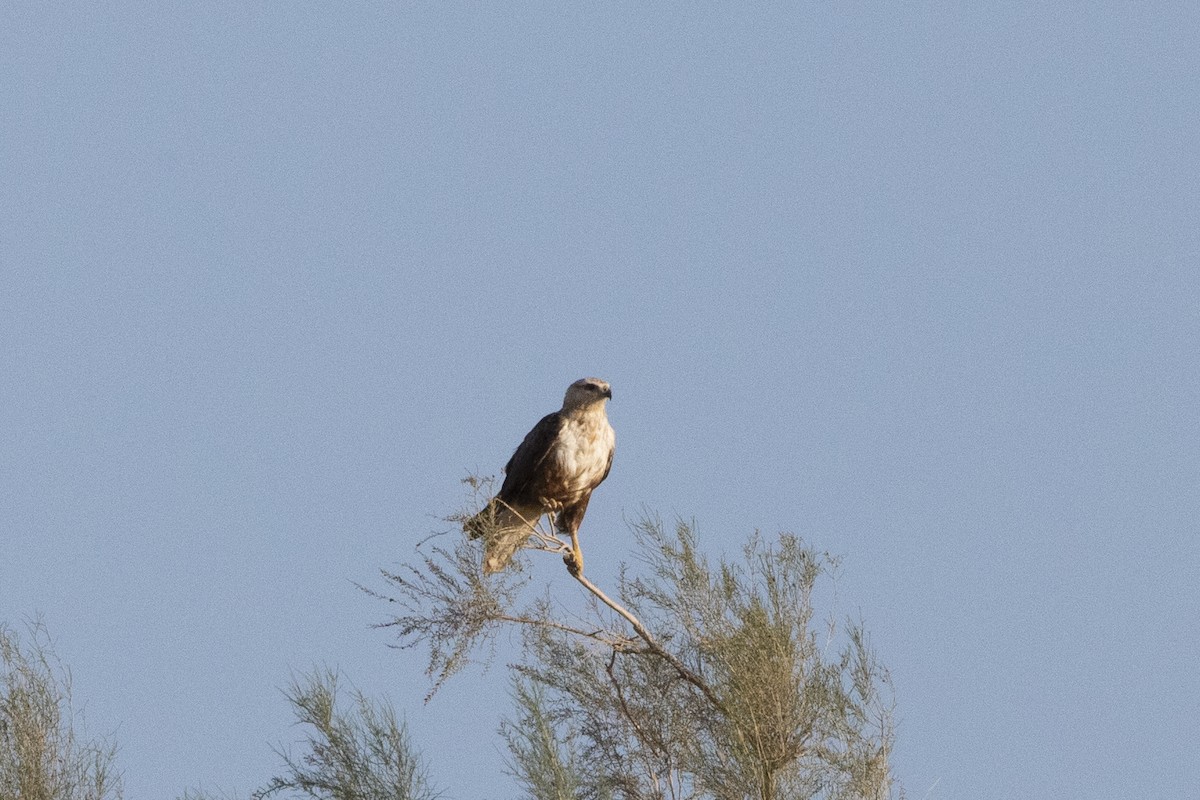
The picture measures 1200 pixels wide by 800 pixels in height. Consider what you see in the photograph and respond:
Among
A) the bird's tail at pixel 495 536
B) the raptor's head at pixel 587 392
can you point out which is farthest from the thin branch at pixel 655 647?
the raptor's head at pixel 587 392

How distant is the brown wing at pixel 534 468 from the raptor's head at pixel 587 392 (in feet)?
0.45

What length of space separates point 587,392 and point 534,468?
600 mm

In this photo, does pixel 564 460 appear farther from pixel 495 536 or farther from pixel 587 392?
pixel 495 536

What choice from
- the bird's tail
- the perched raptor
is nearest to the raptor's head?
the perched raptor

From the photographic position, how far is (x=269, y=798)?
9.26m

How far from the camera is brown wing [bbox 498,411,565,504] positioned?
10.1 meters

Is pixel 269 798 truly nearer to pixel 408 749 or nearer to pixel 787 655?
pixel 408 749

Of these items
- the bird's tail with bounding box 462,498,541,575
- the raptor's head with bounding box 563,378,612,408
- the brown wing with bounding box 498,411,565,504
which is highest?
the raptor's head with bounding box 563,378,612,408

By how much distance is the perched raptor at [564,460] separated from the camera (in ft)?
32.9

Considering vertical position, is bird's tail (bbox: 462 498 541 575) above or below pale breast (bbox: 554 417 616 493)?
below

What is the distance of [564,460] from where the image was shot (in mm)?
9992

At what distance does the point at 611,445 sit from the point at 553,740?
7.09 ft

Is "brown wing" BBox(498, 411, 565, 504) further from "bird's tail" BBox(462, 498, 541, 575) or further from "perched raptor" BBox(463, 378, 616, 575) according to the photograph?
"bird's tail" BBox(462, 498, 541, 575)

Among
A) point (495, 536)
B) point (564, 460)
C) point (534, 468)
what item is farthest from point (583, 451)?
point (495, 536)
